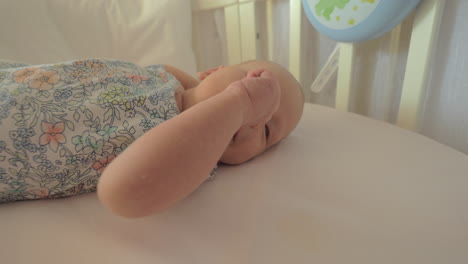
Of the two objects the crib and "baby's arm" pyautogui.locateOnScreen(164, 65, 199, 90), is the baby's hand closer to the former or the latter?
the crib

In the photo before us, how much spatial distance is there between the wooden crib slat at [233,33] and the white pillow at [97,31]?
148 mm

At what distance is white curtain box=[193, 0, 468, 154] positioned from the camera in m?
0.65

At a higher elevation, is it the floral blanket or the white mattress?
the floral blanket

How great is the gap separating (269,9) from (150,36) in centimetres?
44

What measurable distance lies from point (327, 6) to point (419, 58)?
25 centimetres

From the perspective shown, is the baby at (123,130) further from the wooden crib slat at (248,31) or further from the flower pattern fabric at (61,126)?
the wooden crib slat at (248,31)

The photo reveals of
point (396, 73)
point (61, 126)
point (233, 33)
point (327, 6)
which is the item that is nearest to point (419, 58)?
point (396, 73)

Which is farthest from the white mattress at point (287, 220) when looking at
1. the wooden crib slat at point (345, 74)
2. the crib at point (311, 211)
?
the wooden crib slat at point (345, 74)

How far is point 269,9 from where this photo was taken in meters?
1.02

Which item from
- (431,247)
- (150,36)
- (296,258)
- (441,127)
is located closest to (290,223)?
(296,258)

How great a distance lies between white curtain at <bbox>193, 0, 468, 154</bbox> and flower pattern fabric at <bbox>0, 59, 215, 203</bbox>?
25.4 inches

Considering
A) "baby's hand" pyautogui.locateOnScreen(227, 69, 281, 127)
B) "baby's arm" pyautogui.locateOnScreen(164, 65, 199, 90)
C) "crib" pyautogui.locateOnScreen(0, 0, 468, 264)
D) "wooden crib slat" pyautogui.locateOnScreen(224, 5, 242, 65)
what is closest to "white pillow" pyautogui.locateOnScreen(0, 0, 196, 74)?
"crib" pyautogui.locateOnScreen(0, 0, 468, 264)

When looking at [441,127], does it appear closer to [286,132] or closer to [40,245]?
[286,132]

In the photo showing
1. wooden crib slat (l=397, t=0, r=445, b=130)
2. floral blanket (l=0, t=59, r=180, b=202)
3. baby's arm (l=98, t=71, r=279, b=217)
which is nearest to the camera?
baby's arm (l=98, t=71, r=279, b=217)
